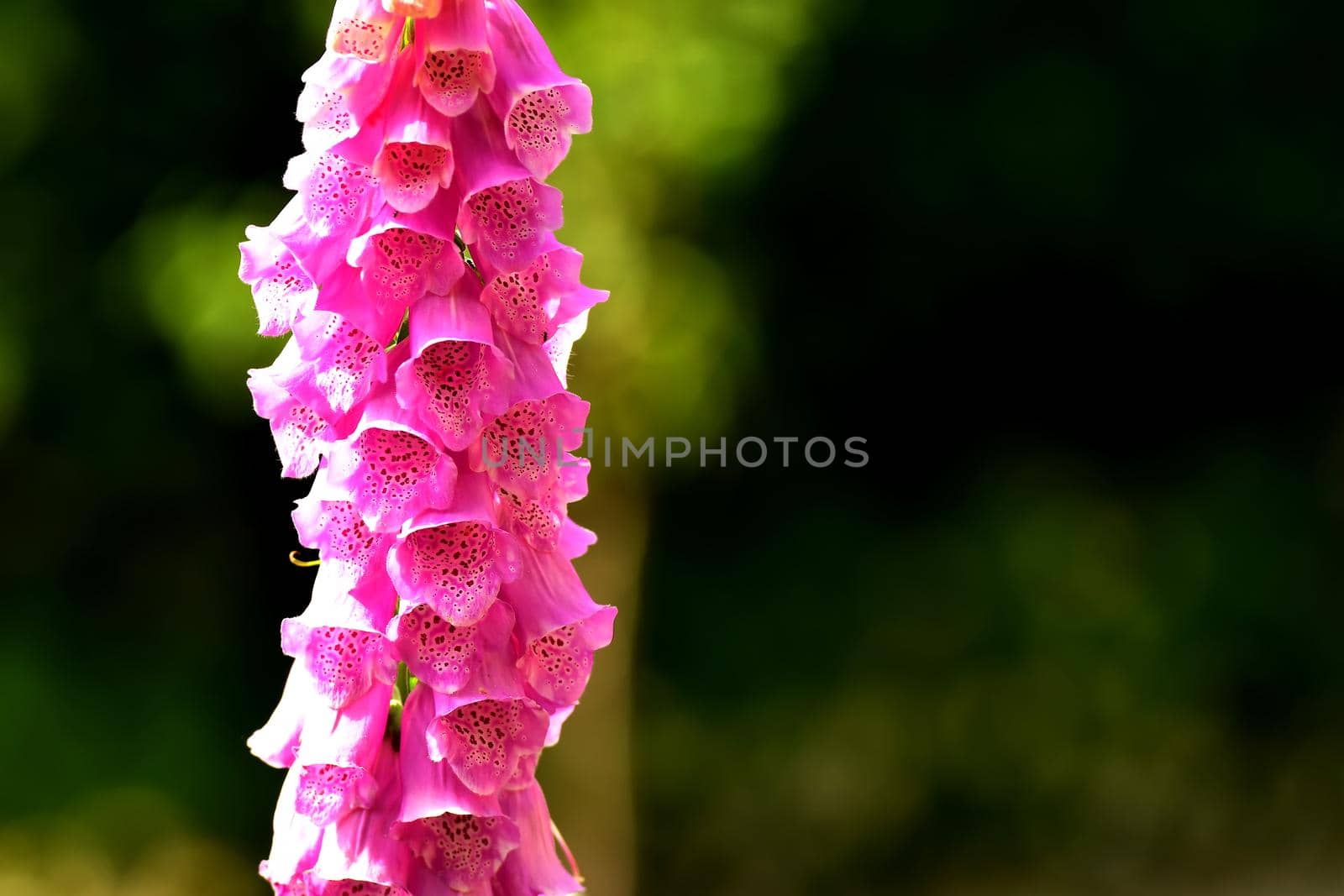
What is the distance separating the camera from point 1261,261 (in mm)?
4902

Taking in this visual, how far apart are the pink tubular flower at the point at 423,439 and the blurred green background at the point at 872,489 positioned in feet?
8.90

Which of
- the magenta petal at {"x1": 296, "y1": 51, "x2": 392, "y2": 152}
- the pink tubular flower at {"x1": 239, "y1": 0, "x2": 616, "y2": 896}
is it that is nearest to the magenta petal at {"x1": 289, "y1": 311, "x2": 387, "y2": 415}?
the pink tubular flower at {"x1": 239, "y1": 0, "x2": 616, "y2": 896}

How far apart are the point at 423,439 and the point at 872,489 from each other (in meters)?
4.10

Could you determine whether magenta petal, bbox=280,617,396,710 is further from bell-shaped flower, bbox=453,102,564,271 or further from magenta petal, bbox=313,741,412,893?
bell-shaped flower, bbox=453,102,564,271

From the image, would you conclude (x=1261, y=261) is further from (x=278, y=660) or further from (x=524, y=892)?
(x=524, y=892)

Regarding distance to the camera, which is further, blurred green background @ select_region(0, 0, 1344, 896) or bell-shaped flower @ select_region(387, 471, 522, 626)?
blurred green background @ select_region(0, 0, 1344, 896)

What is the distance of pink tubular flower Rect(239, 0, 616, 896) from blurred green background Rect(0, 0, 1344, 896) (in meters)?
2.71

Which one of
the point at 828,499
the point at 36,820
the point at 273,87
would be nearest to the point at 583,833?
the point at 828,499

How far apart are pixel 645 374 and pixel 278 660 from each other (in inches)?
70.9

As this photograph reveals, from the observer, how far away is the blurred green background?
394cm

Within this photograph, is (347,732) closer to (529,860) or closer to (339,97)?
(529,860)

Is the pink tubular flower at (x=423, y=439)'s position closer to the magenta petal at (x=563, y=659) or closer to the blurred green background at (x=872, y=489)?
the magenta petal at (x=563, y=659)

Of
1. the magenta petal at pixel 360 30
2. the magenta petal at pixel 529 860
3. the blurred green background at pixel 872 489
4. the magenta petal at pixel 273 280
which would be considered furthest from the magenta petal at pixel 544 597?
the blurred green background at pixel 872 489

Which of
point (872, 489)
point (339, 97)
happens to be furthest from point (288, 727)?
point (872, 489)
